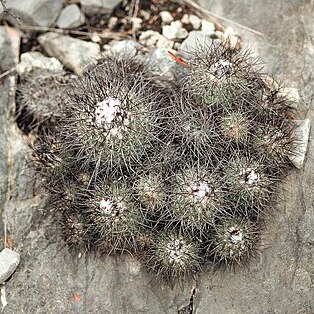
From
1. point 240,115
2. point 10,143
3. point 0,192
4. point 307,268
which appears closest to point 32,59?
point 10,143

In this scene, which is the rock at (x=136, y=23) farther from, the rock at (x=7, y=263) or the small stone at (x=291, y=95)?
the rock at (x=7, y=263)

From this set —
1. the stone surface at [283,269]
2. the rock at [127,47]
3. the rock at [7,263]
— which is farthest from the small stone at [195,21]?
the rock at [7,263]

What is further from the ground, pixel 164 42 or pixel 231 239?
pixel 164 42

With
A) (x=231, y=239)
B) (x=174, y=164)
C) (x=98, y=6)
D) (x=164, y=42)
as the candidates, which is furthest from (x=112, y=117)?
(x=98, y=6)

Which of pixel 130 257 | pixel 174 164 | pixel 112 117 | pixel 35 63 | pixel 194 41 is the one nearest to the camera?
pixel 112 117

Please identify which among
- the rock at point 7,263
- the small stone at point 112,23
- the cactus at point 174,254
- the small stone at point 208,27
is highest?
the small stone at point 208,27

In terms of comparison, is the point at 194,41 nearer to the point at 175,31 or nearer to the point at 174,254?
the point at 175,31

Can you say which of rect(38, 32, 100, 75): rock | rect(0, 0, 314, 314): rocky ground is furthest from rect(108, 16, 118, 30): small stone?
rect(38, 32, 100, 75): rock

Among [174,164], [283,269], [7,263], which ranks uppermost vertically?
[174,164]
